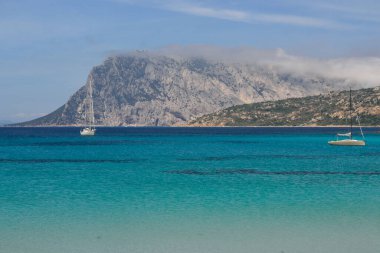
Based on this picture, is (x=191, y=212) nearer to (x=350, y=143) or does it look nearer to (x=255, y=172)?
(x=255, y=172)

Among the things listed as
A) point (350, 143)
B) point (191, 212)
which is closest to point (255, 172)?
point (191, 212)

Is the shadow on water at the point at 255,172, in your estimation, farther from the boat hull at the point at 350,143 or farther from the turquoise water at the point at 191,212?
the boat hull at the point at 350,143

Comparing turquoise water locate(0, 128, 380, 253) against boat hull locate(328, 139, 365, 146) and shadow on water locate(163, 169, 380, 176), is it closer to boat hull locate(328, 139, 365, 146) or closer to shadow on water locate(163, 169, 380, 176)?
shadow on water locate(163, 169, 380, 176)

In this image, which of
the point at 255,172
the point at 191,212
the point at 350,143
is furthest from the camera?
the point at 350,143

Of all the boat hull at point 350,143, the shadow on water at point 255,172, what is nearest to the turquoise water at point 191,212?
the shadow on water at point 255,172

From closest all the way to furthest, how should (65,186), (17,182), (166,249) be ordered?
(166,249) → (65,186) → (17,182)

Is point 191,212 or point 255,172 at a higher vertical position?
point 191,212

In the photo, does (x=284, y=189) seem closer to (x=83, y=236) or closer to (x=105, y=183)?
(x=105, y=183)

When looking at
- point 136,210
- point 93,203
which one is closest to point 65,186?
point 93,203

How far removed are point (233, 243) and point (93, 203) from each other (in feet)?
56.6

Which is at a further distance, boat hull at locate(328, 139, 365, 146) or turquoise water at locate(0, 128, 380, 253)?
boat hull at locate(328, 139, 365, 146)

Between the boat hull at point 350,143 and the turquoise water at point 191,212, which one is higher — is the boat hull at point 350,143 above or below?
below

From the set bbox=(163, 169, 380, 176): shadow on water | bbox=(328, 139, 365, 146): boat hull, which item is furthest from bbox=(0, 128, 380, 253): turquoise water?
bbox=(328, 139, 365, 146): boat hull

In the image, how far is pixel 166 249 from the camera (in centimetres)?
2969
